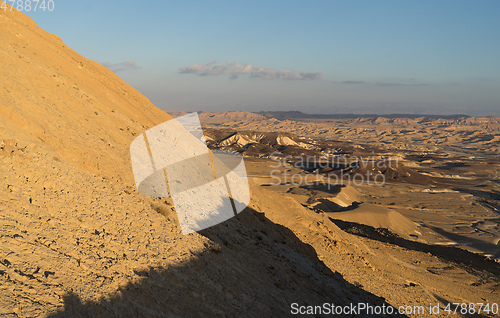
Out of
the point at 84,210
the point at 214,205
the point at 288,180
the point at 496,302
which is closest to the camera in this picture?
the point at 84,210

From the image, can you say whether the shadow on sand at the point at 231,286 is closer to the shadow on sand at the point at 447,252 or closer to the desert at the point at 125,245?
the desert at the point at 125,245

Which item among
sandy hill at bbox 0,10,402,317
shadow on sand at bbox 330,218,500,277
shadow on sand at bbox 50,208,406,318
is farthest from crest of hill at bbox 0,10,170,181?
shadow on sand at bbox 330,218,500,277

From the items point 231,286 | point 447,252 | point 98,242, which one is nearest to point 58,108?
point 98,242

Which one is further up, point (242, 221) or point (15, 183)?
point (15, 183)

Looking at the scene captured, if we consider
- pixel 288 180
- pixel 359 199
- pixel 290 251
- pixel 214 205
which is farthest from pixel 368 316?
pixel 288 180

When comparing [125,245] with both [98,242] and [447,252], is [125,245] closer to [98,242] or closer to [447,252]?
[98,242]

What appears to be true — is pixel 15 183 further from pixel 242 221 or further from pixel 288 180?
pixel 288 180

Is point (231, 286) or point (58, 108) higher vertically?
point (58, 108)
